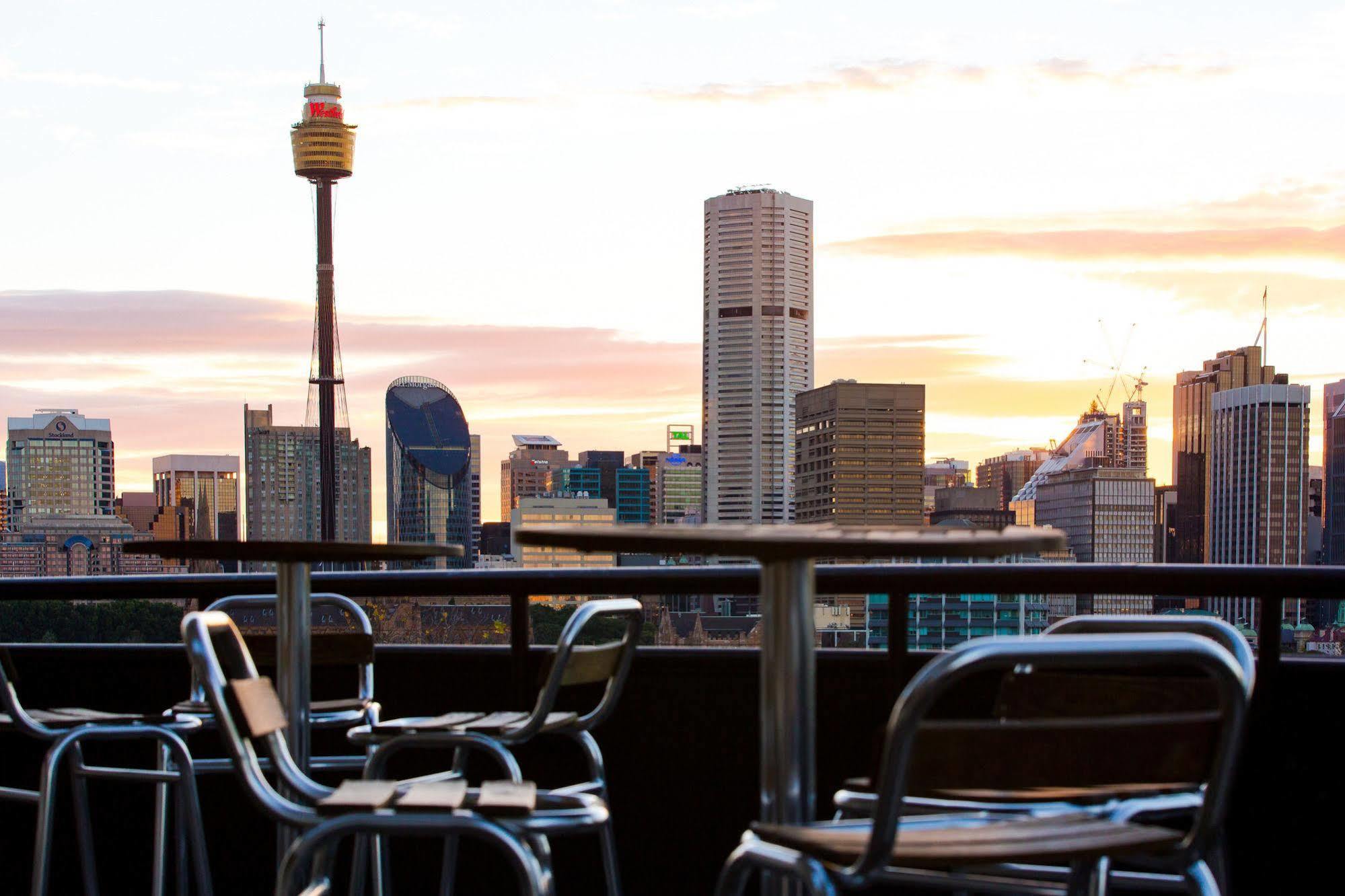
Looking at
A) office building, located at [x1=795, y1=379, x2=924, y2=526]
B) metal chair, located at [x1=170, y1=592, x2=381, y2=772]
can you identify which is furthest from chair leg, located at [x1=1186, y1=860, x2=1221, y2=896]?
office building, located at [x1=795, y1=379, x2=924, y2=526]

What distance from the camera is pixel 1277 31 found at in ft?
323

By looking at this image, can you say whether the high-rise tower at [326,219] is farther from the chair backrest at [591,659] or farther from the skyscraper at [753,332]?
the chair backrest at [591,659]

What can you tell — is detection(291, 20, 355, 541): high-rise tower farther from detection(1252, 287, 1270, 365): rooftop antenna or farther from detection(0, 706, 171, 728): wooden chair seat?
detection(0, 706, 171, 728): wooden chair seat

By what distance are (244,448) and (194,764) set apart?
508 ft

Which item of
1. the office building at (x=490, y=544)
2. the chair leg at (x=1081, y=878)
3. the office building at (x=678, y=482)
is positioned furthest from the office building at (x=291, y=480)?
the chair leg at (x=1081, y=878)

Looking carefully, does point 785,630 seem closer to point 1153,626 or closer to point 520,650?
point 1153,626

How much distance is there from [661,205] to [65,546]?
55.4m

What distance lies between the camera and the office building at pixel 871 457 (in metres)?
99.8

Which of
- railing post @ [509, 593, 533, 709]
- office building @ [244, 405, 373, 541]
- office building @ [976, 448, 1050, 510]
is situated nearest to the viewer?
railing post @ [509, 593, 533, 709]

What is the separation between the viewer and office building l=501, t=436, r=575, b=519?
15112 cm

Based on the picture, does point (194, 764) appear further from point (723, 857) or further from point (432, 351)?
point (432, 351)

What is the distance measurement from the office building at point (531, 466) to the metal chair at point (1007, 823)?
146304mm

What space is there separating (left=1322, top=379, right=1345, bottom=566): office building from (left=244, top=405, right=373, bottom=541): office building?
89.9 m

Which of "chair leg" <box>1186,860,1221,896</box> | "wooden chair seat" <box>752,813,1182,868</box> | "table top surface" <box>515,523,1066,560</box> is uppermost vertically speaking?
"table top surface" <box>515,523,1066,560</box>
